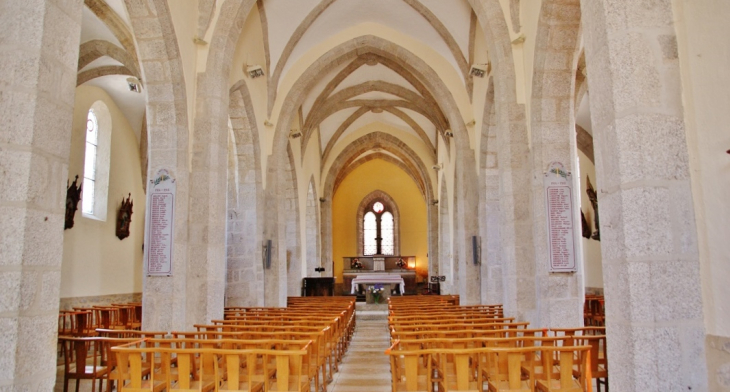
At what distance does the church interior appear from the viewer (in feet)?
10.6

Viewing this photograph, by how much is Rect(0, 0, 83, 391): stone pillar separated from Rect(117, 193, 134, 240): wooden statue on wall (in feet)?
33.2

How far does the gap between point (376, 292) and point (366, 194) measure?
34.3 feet

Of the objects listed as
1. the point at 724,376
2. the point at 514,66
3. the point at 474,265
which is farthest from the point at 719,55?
the point at 474,265

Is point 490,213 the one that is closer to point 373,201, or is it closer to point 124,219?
point 124,219

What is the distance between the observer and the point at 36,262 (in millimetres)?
3332

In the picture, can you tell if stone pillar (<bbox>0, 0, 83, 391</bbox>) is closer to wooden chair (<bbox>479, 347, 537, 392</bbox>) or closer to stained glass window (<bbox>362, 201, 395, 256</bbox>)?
wooden chair (<bbox>479, 347, 537, 392</bbox>)

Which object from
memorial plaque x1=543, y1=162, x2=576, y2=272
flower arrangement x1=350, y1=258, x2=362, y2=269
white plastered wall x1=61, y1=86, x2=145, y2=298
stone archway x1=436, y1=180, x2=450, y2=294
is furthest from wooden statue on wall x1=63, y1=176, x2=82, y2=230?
flower arrangement x1=350, y1=258, x2=362, y2=269

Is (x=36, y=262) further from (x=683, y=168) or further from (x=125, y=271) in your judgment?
(x=125, y=271)

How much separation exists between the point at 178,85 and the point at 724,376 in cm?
734

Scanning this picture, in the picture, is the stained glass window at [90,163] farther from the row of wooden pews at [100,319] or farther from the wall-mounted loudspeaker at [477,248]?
the wall-mounted loudspeaker at [477,248]

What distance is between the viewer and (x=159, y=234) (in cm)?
782

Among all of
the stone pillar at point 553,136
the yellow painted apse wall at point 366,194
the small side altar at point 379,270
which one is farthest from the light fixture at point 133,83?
the yellow painted apse wall at point 366,194

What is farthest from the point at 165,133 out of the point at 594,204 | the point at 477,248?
the point at 594,204

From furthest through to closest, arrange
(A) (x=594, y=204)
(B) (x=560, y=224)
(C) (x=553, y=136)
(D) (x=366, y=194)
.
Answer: (D) (x=366, y=194) < (A) (x=594, y=204) < (C) (x=553, y=136) < (B) (x=560, y=224)
